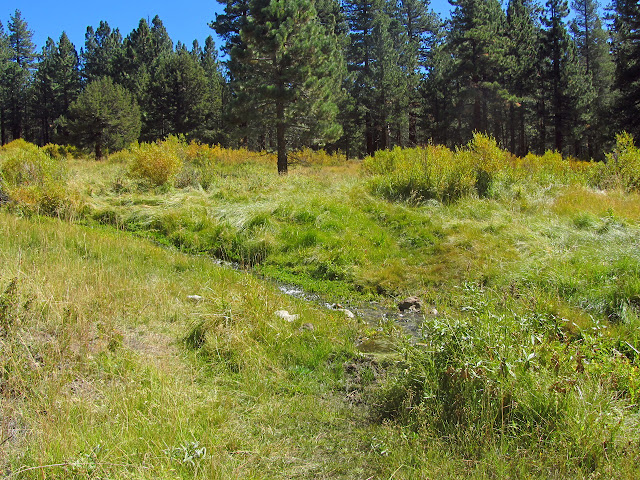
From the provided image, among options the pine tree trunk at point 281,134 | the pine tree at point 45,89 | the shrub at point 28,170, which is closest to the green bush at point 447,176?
the pine tree trunk at point 281,134

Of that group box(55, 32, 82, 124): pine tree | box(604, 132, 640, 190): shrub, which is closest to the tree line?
box(55, 32, 82, 124): pine tree

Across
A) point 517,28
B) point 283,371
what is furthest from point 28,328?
point 517,28

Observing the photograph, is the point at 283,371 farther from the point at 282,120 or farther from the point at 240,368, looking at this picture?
the point at 282,120

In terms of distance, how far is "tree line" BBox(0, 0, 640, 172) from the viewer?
17.2 meters

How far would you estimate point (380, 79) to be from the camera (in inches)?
1097

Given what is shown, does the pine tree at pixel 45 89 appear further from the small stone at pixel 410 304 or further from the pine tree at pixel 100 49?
the small stone at pixel 410 304

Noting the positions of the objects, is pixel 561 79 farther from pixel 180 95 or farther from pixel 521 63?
pixel 180 95

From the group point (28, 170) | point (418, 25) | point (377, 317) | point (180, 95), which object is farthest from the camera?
point (418, 25)

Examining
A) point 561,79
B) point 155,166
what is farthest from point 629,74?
point 155,166

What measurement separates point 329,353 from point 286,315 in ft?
2.95

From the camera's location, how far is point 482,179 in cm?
1092

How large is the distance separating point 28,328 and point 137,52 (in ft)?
146

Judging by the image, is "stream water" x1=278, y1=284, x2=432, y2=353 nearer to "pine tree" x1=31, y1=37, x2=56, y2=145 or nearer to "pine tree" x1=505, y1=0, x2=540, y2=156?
"pine tree" x1=505, y1=0, x2=540, y2=156

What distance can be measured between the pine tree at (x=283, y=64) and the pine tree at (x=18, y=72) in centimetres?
4447
